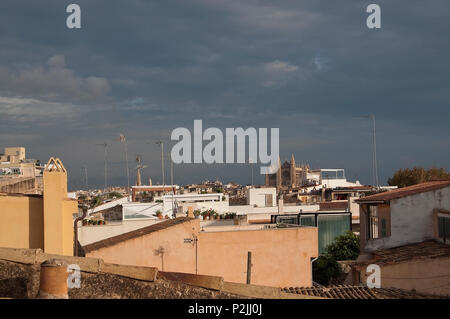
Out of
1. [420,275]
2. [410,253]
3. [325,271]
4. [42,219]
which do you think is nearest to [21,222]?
[42,219]

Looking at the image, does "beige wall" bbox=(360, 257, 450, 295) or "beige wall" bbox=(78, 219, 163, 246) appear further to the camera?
"beige wall" bbox=(78, 219, 163, 246)

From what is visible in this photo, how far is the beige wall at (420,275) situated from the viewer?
13562mm

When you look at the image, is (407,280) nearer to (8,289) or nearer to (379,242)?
(379,242)

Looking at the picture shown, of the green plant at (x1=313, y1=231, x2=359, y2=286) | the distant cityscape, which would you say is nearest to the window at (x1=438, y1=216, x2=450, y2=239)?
the distant cityscape

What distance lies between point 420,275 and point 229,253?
5319 millimetres

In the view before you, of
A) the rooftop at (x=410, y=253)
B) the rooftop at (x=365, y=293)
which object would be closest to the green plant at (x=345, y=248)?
the rooftop at (x=410, y=253)

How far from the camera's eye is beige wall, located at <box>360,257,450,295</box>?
44.5ft

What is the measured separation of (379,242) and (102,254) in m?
8.48

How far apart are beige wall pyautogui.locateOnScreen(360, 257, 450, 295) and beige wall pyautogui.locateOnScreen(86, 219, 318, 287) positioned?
8.55 ft

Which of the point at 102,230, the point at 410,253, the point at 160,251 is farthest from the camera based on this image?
the point at 102,230

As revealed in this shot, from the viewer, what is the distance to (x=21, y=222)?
11.5m

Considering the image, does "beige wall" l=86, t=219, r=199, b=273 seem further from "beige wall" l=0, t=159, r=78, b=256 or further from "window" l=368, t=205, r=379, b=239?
"window" l=368, t=205, r=379, b=239

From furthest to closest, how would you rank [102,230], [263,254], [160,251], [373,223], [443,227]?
[102,230] < [373,223] < [263,254] < [443,227] < [160,251]

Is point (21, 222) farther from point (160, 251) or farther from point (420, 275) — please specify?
point (420, 275)
